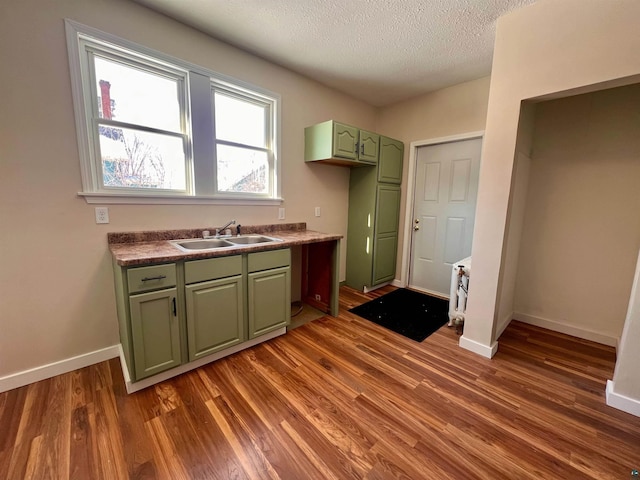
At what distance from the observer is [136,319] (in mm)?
1603

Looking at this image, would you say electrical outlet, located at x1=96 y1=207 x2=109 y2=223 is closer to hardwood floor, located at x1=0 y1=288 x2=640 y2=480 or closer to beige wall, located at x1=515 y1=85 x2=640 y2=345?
hardwood floor, located at x1=0 y1=288 x2=640 y2=480

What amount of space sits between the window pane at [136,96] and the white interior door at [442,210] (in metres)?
2.88

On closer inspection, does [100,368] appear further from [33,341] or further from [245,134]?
[245,134]

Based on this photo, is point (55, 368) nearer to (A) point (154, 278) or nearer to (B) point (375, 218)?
(A) point (154, 278)

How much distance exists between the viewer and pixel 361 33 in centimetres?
215

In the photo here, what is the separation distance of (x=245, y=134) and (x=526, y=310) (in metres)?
3.43

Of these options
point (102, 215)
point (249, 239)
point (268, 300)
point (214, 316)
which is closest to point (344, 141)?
point (249, 239)

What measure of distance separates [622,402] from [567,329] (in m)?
1.04

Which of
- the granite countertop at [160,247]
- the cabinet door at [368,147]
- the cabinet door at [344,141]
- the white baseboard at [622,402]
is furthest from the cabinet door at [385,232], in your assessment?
the white baseboard at [622,402]

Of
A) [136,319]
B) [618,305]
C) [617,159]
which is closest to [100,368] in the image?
[136,319]

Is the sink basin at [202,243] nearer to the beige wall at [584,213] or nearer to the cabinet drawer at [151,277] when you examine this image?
the cabinet drawer at [151,277]

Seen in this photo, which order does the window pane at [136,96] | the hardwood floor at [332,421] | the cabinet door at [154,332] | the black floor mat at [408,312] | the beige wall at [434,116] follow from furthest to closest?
the beige wall at [434,116]
the black floor mat at [408,312]
the window pane at [136,96]
the cabinet door at [154,332]
the hardwood floor at [332,421]

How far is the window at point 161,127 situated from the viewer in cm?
181

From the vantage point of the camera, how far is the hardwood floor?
4.05 feet
